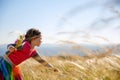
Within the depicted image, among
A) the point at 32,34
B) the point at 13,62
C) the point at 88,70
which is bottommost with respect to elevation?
the point at 88,70

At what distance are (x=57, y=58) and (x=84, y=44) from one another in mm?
1139

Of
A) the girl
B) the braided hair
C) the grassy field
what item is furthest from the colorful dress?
the grassy field

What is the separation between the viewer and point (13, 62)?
12.8 ft

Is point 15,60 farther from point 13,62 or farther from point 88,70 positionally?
point 88,70

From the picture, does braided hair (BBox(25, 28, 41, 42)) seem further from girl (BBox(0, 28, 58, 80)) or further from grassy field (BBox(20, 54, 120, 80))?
grassy field (BBox(20, 54, 120, 80))

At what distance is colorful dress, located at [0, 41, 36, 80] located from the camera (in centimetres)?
387

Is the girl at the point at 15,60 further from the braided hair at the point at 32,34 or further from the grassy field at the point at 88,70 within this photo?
the grassy field at the point at 88,70

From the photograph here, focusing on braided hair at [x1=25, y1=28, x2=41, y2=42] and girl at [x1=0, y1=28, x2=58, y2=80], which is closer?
girl at [x1=0, y1=28, x2=58, y2=80]

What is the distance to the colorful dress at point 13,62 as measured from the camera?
12.7ft

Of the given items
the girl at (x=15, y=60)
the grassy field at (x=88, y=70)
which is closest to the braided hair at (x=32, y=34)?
the girl at (x=15, y=60)

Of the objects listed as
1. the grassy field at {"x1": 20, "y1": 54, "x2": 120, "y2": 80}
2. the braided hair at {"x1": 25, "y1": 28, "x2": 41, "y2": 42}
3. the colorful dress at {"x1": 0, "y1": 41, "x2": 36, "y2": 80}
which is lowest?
the grassy field at {"x1": 20, "y1": 54, "x2": 120, "y2": 80}

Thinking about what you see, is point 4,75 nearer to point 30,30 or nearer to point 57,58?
point 30,30

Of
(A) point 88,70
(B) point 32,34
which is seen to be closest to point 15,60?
(B) point 32,34

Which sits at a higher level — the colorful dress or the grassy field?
the colorful dress
